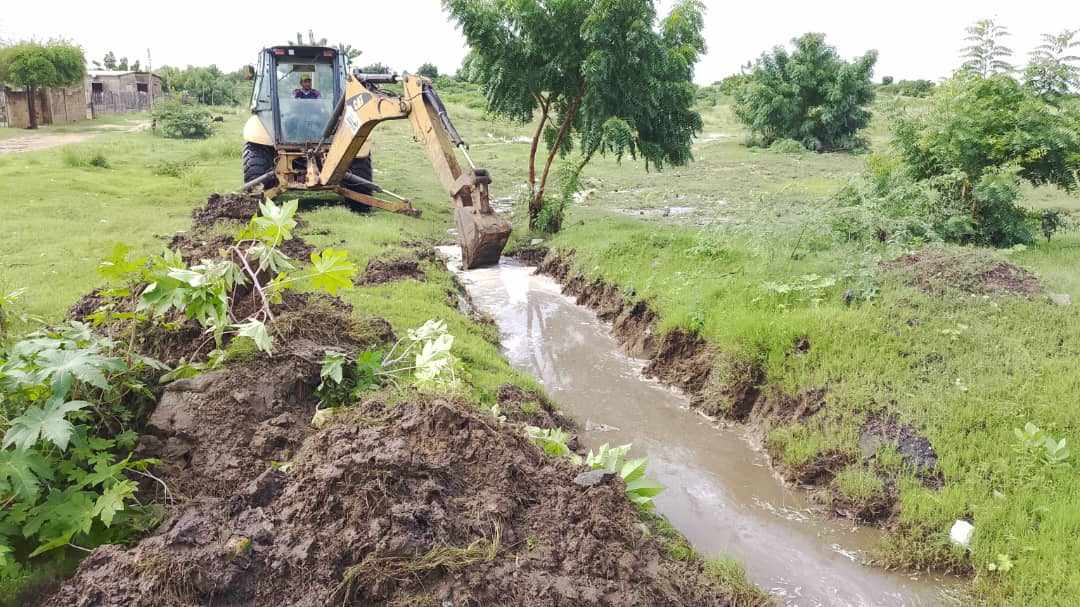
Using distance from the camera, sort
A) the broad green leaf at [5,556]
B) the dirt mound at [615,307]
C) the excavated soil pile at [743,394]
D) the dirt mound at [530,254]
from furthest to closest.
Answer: the dirt mound at [530,254], the dirt mound at [615,307], the excavated soil pile at [743,394], the broad green leaf at [5,556]

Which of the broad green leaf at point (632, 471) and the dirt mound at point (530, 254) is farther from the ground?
the dirt mound at point (530, 254)

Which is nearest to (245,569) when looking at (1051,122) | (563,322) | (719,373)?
(719,373)

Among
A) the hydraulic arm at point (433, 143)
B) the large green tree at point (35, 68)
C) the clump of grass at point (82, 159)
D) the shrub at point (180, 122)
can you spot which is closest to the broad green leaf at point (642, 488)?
the hydraulic arm at point (433, 143)

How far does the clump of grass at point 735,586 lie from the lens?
141 inches

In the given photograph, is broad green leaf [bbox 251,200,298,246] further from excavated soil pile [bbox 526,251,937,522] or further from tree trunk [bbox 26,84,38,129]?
tree trunk [bbox 26,84,38,129]

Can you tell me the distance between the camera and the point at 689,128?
12.6m

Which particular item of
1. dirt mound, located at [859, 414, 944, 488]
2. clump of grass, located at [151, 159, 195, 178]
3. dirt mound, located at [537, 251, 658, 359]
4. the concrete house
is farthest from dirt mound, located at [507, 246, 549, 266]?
the concrete house

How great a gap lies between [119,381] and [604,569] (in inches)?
105

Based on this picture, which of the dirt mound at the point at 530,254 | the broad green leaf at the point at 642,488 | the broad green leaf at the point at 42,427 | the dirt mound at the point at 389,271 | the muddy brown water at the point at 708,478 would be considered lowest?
the muddy brown water at the point at 708,478

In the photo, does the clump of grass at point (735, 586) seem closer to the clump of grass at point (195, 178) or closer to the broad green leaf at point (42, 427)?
the broad green leaf at point (42, 427)

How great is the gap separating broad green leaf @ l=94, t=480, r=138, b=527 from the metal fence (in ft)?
129

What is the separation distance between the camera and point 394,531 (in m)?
2.88

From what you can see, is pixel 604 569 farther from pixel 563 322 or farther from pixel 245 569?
pixel 563 322

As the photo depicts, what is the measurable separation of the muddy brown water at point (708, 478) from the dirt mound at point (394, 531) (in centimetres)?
98
